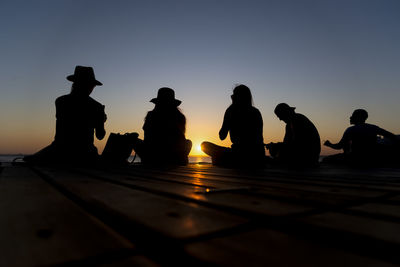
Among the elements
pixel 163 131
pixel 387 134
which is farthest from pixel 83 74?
pixel 387 134

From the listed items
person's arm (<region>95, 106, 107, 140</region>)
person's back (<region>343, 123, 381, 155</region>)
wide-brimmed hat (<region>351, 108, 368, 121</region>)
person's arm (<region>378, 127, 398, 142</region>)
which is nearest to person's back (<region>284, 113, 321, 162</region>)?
person's back (<region>343, 123, 381, 155</region>)

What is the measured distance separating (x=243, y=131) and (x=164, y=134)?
185 cm

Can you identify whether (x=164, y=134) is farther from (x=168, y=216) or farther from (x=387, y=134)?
(x=387, y=134)

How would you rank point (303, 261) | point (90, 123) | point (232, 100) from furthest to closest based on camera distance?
1. point (232, 100)
2. point (90, 123)
3. point (303, 261)

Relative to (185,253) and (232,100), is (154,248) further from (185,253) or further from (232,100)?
(232,100)

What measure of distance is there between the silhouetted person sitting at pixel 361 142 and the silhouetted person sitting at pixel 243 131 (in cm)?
210

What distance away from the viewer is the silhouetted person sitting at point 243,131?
4602 mm

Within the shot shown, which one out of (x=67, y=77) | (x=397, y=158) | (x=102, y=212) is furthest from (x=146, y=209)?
(x=397, y=158)

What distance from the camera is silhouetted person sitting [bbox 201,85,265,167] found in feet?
15.1

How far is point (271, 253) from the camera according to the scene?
0.47m

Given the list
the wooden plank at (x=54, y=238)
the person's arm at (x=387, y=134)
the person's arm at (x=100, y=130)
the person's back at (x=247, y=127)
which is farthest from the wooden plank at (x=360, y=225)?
the person's arm at (x=387, y=134)

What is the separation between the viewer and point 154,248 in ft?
1.72

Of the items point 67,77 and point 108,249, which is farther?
point 67,77

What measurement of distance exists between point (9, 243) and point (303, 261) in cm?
64
